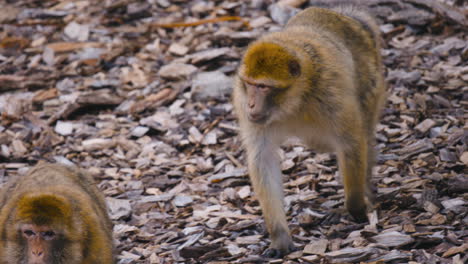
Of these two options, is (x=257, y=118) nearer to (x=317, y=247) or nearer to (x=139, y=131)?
(x=317, y=247)

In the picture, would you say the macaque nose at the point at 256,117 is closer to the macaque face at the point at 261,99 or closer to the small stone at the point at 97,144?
the macaque face at the point at 261,99

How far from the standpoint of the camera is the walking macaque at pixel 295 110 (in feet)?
23.7

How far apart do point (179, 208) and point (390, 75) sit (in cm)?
394

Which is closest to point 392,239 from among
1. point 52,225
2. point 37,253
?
point 52,225

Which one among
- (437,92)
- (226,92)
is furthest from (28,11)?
(437,92)

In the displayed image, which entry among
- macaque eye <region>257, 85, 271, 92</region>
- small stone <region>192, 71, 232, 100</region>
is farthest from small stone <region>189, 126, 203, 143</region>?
macaque eye <region>257, 85, 271, 92</region>

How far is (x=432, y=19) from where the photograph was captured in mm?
11758

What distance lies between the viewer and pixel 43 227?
604 centimetres

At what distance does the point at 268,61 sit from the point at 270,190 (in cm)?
129

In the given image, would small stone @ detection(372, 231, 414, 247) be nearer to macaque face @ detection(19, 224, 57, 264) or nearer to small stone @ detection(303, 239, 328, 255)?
small stone @ detection(303, 239, 328, 255)

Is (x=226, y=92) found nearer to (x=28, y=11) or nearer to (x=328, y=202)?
(x=328, y=202)

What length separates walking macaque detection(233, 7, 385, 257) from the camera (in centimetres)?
722

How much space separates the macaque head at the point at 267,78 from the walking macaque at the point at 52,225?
179 cm

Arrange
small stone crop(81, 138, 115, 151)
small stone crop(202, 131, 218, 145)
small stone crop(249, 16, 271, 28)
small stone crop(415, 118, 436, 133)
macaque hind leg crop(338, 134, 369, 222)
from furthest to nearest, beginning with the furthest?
small stone crop(249, 16, 271, 28) → small stone crop(81, 138, 115, 151) → small stone crop(202, 131, 218, 145) → small stone crop(415, 118, 436, 133) → macaque hind leg crop(338, 134, 369, 222)
